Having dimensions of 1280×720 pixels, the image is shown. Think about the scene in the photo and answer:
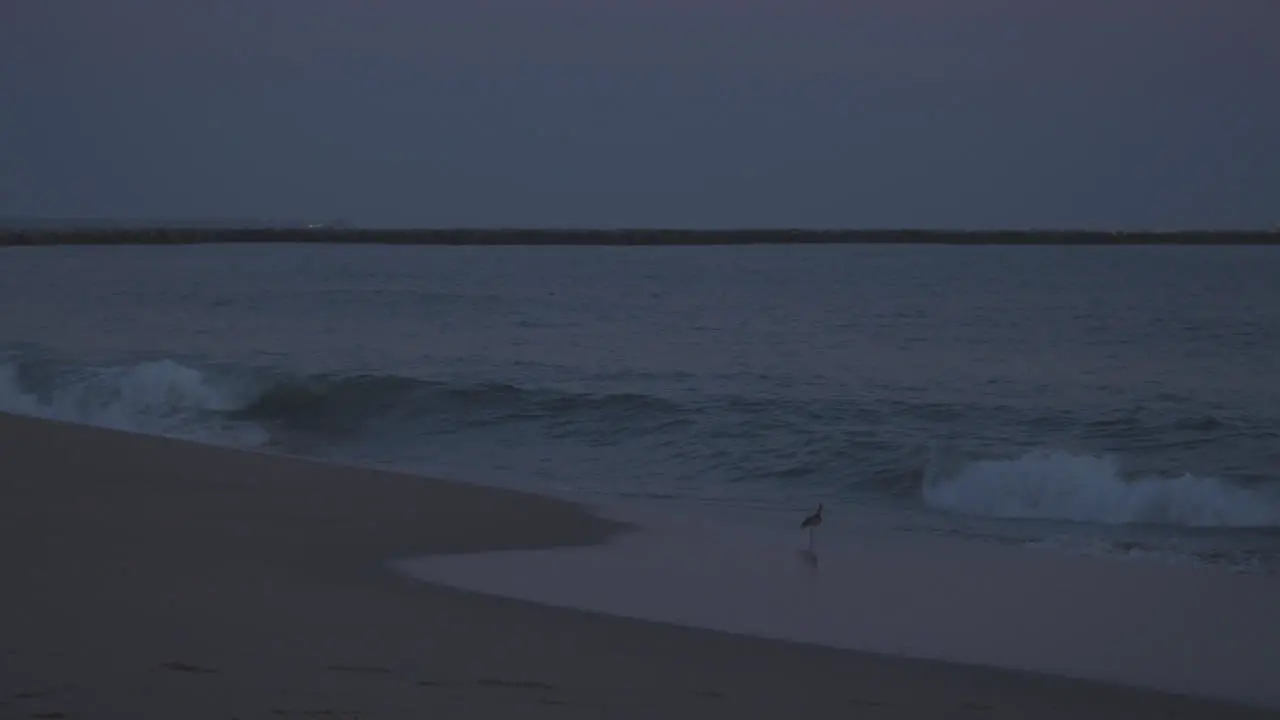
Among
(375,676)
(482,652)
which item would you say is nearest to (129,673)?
(375,676)

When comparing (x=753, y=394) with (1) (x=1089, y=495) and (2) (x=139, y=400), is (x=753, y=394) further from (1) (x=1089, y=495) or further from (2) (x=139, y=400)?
(2) (x=139, y=400)

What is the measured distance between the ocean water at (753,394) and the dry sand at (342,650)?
4.25m

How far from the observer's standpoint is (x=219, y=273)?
2302 inches

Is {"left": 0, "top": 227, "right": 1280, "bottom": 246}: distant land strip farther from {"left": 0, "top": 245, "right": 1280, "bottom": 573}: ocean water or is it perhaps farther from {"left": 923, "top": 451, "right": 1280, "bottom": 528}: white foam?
{"left": 923, "top": 451, "right": 1280, "bottom": 528}: white foam

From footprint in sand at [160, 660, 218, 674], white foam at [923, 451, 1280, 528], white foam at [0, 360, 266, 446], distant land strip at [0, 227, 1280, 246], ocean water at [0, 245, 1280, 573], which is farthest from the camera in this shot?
distant land strip at [0, 227, 1280, 246]

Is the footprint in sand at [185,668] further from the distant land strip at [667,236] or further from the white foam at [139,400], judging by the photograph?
the distant land strip at [667,236]

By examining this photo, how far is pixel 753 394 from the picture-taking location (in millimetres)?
19938

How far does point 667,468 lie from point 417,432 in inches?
178

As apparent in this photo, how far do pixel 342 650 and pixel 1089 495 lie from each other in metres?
8.77

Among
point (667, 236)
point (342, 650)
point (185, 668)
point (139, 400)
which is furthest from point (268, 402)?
point (667, 236)

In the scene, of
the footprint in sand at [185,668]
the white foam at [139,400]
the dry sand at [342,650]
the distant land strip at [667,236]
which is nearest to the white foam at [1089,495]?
→ the dry sand at [342,650]

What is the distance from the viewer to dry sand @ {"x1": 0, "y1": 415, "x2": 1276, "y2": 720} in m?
5.31

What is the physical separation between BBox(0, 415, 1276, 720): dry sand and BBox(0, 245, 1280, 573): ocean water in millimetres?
4249

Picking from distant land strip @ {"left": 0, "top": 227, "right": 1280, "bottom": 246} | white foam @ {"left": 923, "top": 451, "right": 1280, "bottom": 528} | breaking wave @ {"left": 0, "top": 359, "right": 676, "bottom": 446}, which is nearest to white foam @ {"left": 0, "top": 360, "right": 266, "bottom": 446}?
breaking wave @ {"left": 0, "top": 359, "right": 676, "bottom": 446}
